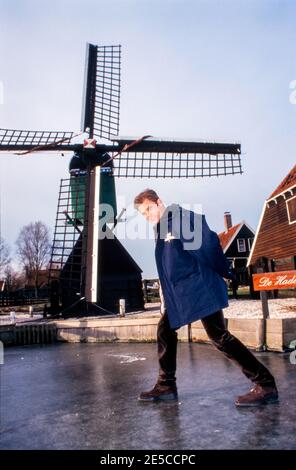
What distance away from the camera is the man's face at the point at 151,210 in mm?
3336

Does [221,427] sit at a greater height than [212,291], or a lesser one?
lesser

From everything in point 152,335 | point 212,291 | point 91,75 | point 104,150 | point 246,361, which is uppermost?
point 91,75

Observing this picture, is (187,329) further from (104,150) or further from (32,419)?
(104,150)

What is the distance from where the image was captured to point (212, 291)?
2.89m

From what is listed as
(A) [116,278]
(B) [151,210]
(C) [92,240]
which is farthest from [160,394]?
(A) [116,278]

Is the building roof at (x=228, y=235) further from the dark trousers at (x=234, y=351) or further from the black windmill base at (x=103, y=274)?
the dark trousers at (x=234, y=351)

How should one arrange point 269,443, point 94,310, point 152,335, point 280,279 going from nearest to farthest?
point 269,443, point 280,279, point 152,335, point 94,310

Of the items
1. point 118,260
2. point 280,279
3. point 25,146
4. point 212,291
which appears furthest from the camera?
point 118,260

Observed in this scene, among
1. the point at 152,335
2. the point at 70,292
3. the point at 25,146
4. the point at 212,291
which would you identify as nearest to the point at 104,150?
the point at 25,146

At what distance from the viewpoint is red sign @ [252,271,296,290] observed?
5.70 metres

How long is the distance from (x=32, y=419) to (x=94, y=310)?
39.3 feet

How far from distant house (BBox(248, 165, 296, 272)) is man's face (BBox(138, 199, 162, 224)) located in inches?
555

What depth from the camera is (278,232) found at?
687 inches

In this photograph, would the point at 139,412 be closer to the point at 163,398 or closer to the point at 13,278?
the point at 163,398
